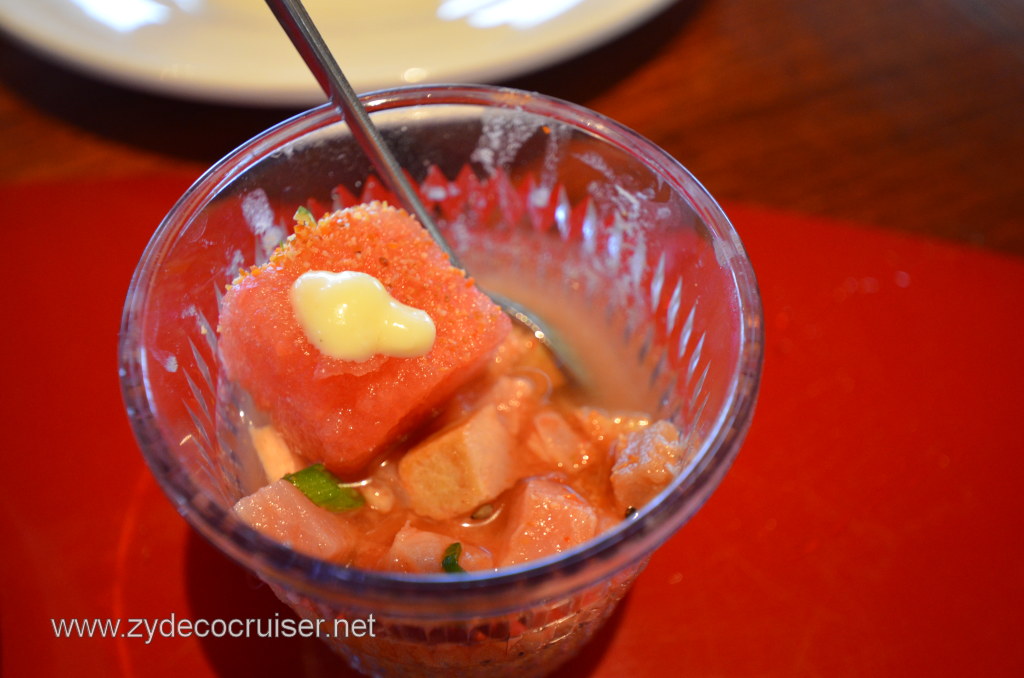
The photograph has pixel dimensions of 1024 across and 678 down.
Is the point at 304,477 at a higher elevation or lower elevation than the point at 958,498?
higher

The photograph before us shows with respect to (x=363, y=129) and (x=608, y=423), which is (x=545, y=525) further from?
(x=363, y=129)

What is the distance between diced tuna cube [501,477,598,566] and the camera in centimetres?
75

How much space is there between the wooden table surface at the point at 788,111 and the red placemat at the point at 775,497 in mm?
125

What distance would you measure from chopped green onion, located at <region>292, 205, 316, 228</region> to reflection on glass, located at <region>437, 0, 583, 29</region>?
58cm

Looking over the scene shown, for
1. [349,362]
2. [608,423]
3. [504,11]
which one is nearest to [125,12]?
[504,11]

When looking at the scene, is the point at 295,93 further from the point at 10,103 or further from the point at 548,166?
the point at 10,103

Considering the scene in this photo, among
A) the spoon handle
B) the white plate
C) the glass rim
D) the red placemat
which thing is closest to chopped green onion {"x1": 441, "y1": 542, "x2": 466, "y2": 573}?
the glass rim

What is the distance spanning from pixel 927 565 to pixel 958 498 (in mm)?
101

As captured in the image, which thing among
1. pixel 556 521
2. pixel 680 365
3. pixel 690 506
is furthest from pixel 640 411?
pixel 690 506

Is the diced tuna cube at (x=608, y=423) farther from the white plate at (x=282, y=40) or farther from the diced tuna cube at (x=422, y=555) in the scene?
the white plate at (x=282, y=40)

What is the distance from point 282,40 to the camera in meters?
1.30

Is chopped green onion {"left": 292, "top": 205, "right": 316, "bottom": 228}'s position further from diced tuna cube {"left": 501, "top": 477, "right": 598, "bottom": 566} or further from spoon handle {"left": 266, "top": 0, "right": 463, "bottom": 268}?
diced tuna cube {"left": 501, "top": 477, "right": 598, "bottom": 566}

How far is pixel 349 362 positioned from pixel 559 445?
0.26m

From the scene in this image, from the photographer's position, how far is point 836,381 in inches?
42.3
